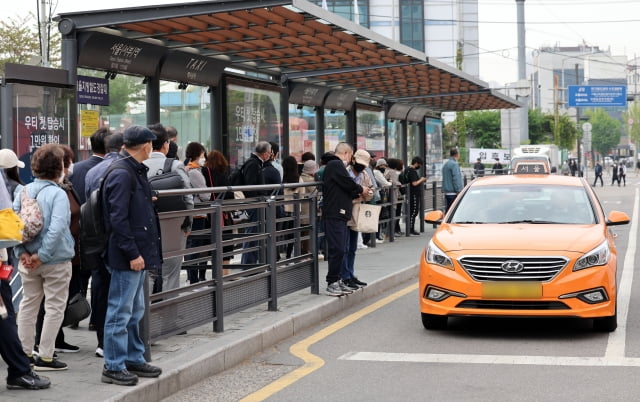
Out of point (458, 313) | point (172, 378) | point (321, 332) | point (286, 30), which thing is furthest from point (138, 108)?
point (172, 378)

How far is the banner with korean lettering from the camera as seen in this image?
11945mm

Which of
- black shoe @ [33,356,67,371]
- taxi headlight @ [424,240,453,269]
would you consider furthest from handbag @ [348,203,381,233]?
black shoe @ [33,356,67,371]

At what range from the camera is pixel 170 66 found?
14.2m

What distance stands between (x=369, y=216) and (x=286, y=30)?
12.4 ft

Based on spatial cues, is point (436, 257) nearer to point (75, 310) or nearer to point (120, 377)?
point (75, 310)

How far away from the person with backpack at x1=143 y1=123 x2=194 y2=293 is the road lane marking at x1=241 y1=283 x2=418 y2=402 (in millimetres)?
1190

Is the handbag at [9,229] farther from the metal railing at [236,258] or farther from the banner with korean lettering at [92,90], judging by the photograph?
the banner with korean lettering at [92,90]

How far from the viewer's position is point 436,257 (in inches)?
348

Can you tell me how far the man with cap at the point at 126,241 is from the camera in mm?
6023

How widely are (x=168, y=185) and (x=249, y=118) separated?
8862 mm

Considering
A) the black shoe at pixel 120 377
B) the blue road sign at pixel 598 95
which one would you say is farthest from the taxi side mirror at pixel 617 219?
the blue road sign at pixel 598 95

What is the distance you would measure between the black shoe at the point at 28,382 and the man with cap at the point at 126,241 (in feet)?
1.28

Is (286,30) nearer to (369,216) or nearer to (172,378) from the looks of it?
(369,216)

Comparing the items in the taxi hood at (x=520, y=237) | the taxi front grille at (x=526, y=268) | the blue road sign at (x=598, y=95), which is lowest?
the taxi front grille at (x=526, y=268)
